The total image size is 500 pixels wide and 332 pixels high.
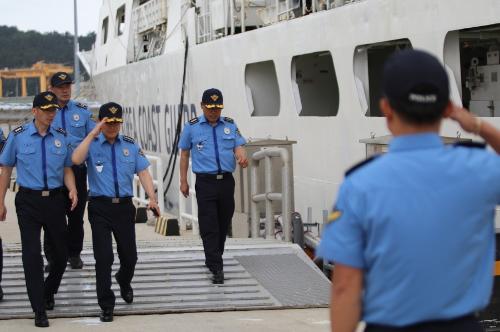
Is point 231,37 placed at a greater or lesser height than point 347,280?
greater

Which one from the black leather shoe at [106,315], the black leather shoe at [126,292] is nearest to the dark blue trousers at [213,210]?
the black leather shoe at [126,292]

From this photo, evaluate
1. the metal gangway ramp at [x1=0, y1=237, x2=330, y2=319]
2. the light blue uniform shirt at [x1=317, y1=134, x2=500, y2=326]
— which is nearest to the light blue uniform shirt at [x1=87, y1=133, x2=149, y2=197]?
the metal gangway ramp at [x1=0, y1=237, x2=330, y2=319]

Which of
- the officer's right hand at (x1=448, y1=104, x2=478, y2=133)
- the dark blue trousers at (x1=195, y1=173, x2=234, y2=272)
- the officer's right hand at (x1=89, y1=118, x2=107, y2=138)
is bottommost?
the dark blue trousers at (x1=195, y1=173, x2=234, y2=272)

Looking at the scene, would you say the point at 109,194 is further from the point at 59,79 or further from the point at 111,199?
the point at 59,79

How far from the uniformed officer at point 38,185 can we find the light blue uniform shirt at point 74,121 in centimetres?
113

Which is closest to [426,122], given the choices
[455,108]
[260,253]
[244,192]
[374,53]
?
[455,108]

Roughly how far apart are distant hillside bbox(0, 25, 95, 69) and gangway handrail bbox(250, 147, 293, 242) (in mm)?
75129

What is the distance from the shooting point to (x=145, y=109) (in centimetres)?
2169

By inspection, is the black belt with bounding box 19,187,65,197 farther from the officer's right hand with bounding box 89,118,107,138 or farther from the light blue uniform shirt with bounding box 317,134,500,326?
the light blue uniform shirt with bounding box 317,134,500,326

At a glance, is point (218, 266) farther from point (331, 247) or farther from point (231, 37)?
point (231, 37)

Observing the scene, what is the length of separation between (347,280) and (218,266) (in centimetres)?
484

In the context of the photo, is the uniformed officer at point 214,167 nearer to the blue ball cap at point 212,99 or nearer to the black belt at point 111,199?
the blue ball cap at point 212,99

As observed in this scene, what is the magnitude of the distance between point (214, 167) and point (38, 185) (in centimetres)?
155

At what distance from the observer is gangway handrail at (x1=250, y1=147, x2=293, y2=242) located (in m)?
8.58
